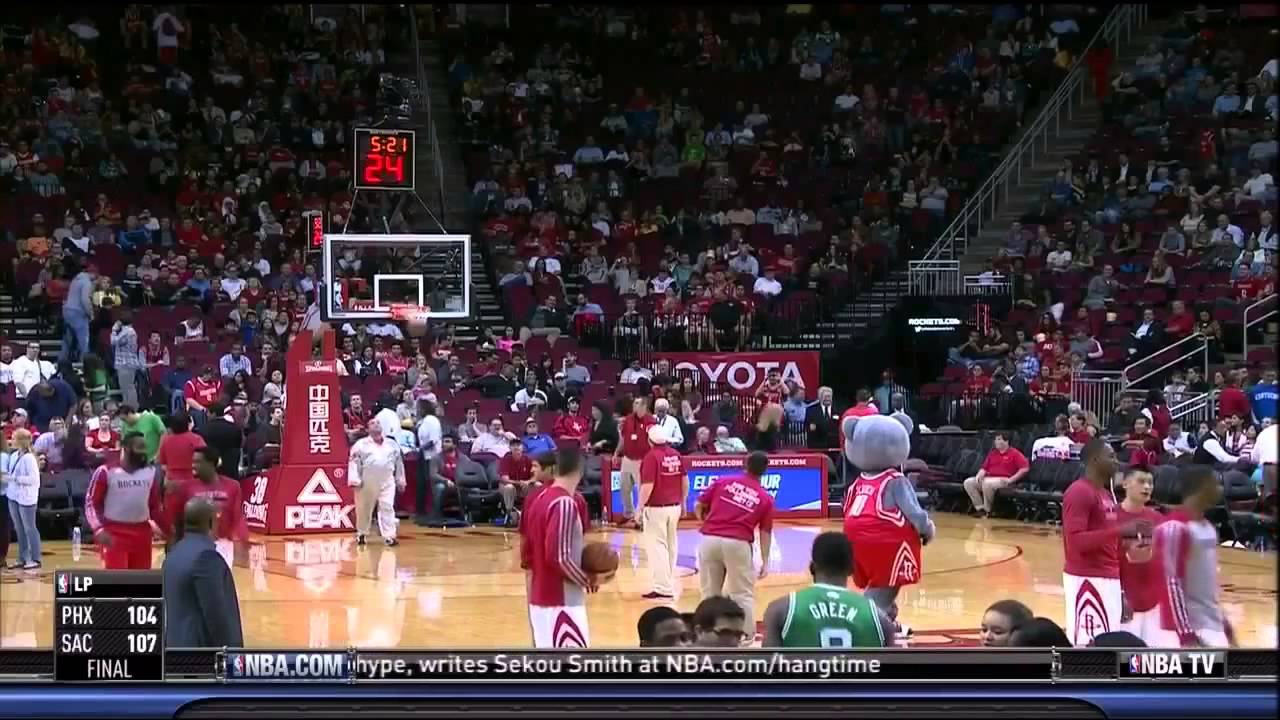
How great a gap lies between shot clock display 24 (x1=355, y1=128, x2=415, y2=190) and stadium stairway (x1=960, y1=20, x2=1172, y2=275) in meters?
12.2

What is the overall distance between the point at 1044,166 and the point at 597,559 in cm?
2138

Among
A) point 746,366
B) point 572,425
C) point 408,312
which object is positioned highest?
point 408,312

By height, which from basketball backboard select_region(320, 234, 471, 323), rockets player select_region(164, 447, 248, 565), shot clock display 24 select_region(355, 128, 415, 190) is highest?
shot clock display 24 select_region(355, 128, 415, 190)

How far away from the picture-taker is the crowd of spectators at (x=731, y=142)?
2636 cm

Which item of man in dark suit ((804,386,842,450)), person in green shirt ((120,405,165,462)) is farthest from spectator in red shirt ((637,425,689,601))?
man in dark suit ((804,386,842,450))

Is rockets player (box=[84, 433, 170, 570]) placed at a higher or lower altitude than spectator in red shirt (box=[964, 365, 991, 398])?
lower

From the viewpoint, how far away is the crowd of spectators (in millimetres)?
26359

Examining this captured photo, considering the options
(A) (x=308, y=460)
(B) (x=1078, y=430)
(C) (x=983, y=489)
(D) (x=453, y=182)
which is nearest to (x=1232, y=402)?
(B) (x=1078, y=430)

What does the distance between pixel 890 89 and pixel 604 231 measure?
5.86 metres

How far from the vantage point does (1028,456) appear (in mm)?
21891

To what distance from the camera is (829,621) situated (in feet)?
20.3

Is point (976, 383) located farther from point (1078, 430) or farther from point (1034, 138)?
point (1034, 138)

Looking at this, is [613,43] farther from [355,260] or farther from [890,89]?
[355,260]

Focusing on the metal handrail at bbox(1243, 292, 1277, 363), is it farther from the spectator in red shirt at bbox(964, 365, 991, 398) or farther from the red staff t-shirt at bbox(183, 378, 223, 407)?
Answer: the red staff t-shirt at bbox(183, 378, 223, 407)
